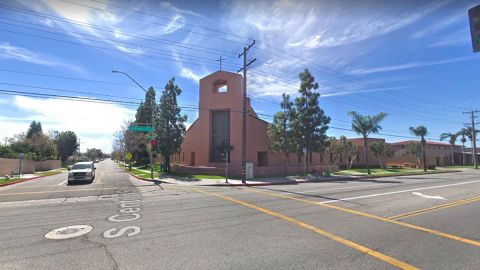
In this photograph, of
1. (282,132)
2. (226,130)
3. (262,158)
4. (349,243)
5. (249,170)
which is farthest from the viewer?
(262,158)

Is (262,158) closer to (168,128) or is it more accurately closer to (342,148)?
(168,128)

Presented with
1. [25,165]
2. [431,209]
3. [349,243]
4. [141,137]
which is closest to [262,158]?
[141,137]

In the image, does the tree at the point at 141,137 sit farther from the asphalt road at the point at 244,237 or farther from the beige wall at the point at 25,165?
the asphalt road at the point at 244,237

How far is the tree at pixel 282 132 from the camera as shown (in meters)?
30.0

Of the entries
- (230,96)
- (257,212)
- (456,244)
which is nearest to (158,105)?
(230,96)

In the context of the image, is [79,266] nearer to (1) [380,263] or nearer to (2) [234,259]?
(2) [234,259]

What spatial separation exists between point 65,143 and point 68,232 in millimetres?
90792

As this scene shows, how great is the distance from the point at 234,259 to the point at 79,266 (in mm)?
2602

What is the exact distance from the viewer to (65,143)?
277ft

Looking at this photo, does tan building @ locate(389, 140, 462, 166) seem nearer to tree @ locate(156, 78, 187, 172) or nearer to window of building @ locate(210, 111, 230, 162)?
window of building @ locate(210, 111, 230, 162)

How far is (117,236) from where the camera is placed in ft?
21.2

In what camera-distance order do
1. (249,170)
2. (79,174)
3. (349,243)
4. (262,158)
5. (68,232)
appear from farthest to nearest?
(262,158), (249,170), (79,174), (68,232), (349,243)

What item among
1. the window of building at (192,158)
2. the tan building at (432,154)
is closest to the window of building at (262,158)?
the window of building at (192,158)

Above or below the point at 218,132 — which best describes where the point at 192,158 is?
below
